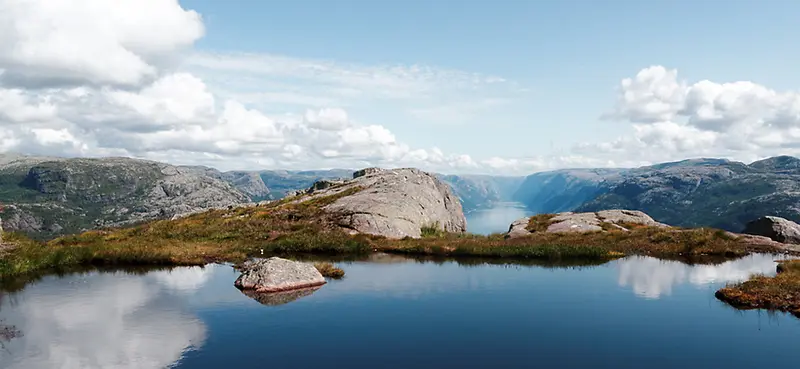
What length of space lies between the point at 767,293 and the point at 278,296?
35535 mm

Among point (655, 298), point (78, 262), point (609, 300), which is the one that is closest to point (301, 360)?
point (609, 300)

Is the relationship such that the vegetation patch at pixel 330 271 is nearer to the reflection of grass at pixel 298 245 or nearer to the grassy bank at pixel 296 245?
the reflection of grass at pixel 298 245

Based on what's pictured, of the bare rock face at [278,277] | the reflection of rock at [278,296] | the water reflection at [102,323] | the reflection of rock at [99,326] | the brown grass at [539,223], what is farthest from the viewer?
the brown grass at [539,223]

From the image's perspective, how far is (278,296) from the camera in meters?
35.3

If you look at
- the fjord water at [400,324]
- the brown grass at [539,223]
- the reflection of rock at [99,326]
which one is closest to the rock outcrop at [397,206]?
the brown grass at [539,223]

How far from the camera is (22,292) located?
36438 millimetres

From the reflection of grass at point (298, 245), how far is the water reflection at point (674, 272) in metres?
3.82

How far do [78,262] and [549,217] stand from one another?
67196 mm

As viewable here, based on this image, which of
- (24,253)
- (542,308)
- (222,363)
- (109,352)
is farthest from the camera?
(24,253)

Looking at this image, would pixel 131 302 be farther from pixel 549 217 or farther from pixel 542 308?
pixel 549 217

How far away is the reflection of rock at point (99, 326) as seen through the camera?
23.6 meters

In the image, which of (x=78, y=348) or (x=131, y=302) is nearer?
(x=78, y=348)

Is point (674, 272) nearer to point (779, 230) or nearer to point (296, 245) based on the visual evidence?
point (779, 230)

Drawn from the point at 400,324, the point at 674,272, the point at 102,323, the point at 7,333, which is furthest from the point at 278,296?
the point at 674,272
